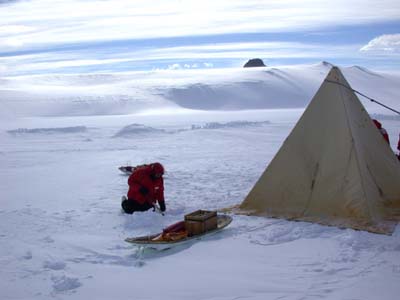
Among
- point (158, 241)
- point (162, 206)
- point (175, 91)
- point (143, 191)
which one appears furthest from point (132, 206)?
point (175, 91)

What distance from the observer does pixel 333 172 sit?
21.2 ft

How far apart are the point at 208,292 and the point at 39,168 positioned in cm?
872

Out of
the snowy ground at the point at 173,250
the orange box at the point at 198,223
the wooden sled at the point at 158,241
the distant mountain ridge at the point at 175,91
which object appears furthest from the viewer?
the distant mountain ridge at the point at 175,91

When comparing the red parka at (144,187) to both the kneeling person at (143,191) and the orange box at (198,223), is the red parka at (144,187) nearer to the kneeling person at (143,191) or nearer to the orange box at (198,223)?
the kneeling person at (143,191)

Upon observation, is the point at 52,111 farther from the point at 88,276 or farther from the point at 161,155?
the point at 88,276

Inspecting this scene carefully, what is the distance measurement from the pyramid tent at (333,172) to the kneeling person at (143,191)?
1186mm

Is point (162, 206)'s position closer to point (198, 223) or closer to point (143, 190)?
point (143, 190)

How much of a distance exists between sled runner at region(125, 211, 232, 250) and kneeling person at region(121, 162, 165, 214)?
1.16 meters

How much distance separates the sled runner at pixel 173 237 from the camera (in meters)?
5.45

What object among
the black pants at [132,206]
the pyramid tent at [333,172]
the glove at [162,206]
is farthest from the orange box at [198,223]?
the black pants at [132,206]

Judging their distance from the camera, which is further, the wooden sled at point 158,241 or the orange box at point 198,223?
the orange box at point 198,223

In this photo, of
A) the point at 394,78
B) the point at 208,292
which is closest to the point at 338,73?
the point at 208,292

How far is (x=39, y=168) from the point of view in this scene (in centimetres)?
1208

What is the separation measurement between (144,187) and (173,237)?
149 centimetres
